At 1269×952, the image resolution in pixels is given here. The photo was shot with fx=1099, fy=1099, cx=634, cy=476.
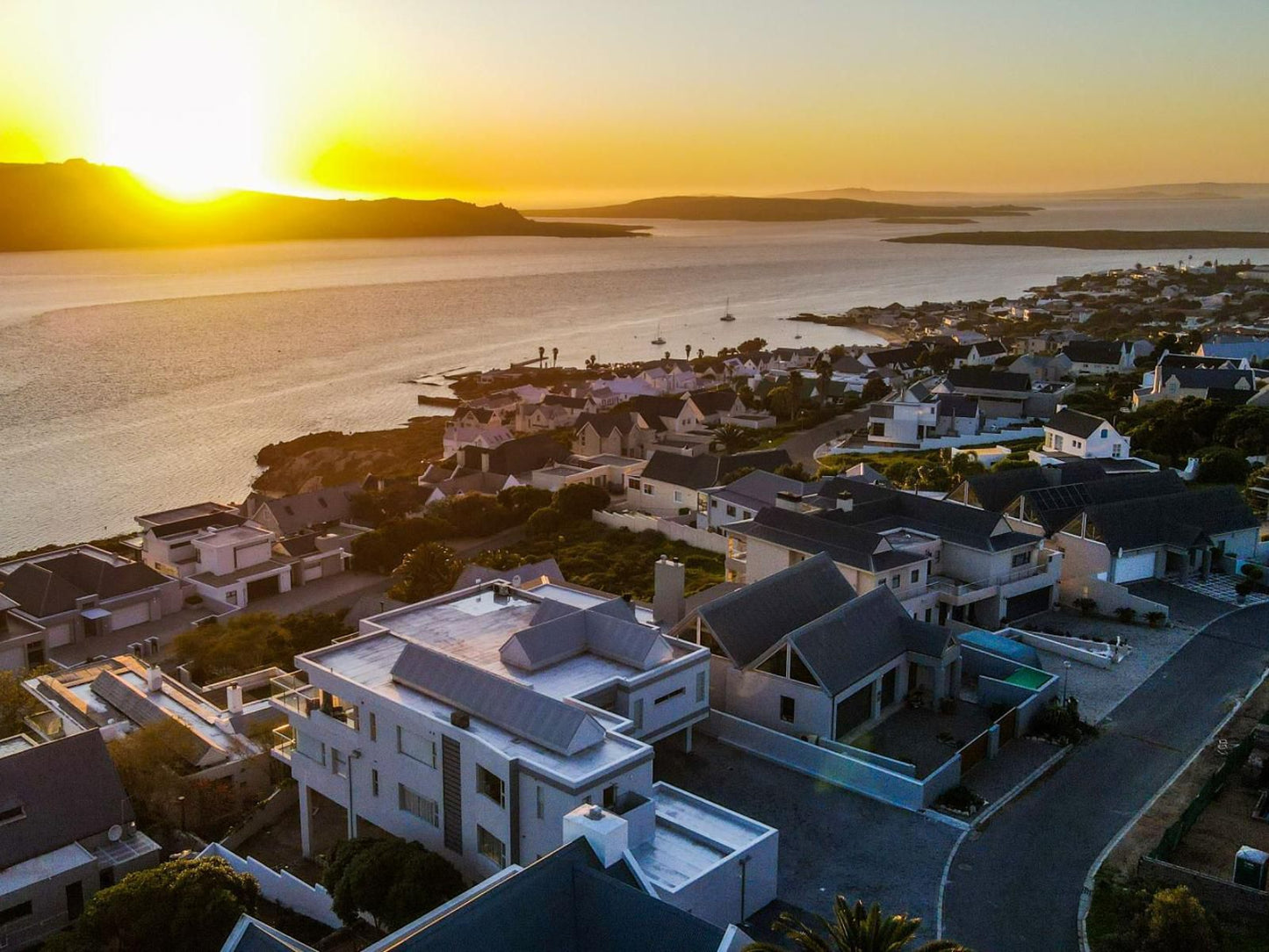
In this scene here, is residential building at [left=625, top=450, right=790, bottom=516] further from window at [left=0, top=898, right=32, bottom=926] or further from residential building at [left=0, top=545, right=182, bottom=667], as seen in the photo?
window at [left=0, top=898, right=32, bottom=926]

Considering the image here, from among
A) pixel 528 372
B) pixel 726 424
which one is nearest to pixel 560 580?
pixel 726 424

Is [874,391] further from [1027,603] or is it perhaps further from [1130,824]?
[1130,824]

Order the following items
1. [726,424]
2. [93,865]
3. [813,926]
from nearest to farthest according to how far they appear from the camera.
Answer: [813,926] → [93,865] → [726,424]

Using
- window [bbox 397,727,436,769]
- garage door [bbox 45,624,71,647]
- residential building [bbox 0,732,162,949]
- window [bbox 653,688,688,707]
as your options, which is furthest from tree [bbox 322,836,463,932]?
garage door [bbox 45,624,71,647]

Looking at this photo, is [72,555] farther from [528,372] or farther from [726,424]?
[528,372]

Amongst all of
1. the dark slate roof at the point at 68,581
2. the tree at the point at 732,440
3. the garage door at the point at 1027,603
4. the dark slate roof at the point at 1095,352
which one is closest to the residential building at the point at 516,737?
the garage door at the point at 1027,603

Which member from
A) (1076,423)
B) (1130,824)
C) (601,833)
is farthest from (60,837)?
(1076,423)

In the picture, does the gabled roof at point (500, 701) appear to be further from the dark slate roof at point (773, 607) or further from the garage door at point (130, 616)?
the garage door at point (130, 616)
